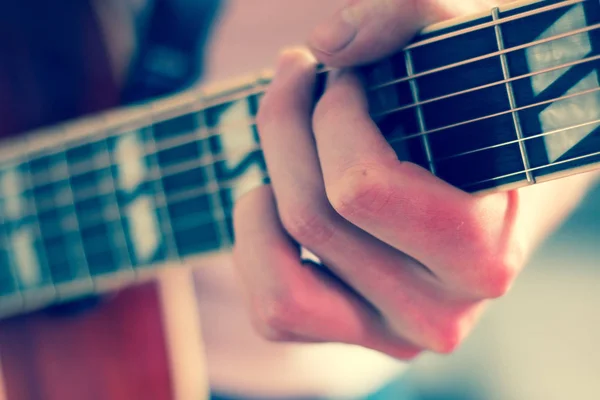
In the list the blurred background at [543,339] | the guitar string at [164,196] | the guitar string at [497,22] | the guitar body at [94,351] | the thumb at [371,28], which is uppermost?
the thumb at [371,28]

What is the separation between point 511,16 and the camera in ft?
1.31

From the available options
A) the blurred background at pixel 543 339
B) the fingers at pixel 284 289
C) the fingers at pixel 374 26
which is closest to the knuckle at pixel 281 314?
the fingers at pixel 284 289

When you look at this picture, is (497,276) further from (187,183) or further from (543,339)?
(543,339)

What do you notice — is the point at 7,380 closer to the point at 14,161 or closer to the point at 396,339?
the point at 14,161

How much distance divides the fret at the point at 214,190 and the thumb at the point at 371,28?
195 mm

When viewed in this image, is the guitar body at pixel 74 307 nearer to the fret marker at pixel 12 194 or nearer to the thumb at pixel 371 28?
the fret marker at pixel 12 194

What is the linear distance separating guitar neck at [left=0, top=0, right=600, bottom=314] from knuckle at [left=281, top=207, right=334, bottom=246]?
8 centimetres

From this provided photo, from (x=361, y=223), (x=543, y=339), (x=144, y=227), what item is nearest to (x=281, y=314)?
(x=361, y=223)

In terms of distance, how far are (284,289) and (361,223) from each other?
4.6 inches

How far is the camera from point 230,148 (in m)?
0.57

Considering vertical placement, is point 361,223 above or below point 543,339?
above

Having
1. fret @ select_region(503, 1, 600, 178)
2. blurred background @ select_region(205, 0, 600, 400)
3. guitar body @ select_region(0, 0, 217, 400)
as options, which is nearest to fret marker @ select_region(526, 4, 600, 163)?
fret @ select_region(503, 1, 600, 178)

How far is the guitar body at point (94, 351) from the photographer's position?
0.85m

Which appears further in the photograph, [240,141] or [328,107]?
[240,141]
